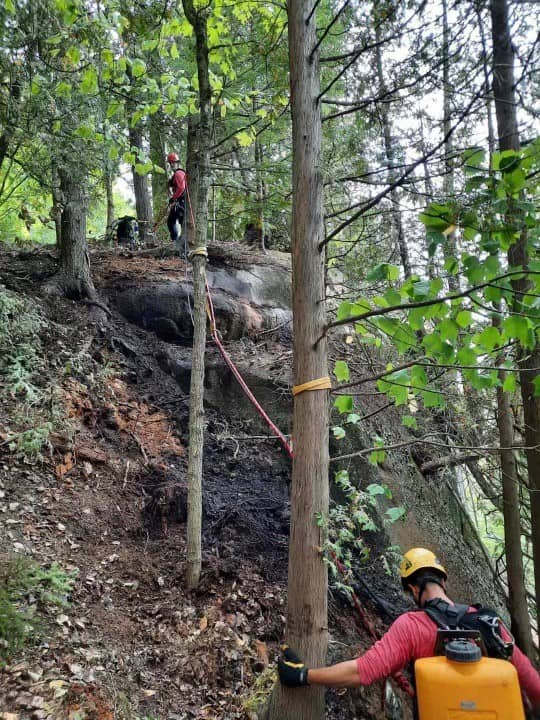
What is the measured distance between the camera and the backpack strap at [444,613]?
8.80 feet

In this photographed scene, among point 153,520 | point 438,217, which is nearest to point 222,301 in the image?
point 153,520

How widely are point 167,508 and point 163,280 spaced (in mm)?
4737

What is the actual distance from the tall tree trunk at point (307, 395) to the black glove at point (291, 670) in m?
0.06

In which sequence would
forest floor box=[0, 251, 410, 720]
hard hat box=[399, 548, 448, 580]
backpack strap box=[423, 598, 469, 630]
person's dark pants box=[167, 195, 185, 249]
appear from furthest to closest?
1. person's dark pants box=[167, 195, 185, 249]
2. forest floor box=[0, 251, 410, 720]
3. hard hat box=[399, 548, 448, 580]
4. backpack strap box=[423, 598, 469, 630]

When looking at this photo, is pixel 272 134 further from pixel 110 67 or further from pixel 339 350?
pixel 110 67

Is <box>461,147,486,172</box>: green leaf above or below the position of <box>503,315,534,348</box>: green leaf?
above

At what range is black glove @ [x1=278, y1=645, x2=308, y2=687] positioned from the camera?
2.61 metres

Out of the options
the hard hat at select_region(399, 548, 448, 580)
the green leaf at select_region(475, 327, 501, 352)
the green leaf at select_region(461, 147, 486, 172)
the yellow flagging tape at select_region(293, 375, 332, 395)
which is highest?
the green leaf at select_region(461, 147, 486, 172)

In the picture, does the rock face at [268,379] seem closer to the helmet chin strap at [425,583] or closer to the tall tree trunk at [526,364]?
the tall tree trunk at [526,364]

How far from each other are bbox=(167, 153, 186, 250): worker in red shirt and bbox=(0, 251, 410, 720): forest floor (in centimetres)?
360

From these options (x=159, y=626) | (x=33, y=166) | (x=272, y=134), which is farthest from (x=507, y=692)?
(x=272, y=134)

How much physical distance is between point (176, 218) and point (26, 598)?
8.24 m

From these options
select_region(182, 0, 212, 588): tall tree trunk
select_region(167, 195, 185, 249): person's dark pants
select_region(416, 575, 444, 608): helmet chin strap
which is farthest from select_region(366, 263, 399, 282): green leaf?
select_region(167, 195, 185, 249): person's dark pants

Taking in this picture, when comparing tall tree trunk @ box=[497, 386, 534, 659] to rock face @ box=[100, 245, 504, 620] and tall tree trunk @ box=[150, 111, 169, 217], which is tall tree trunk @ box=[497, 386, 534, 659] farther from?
tall tree trunk @ box=[150, 111, 169, 217]
